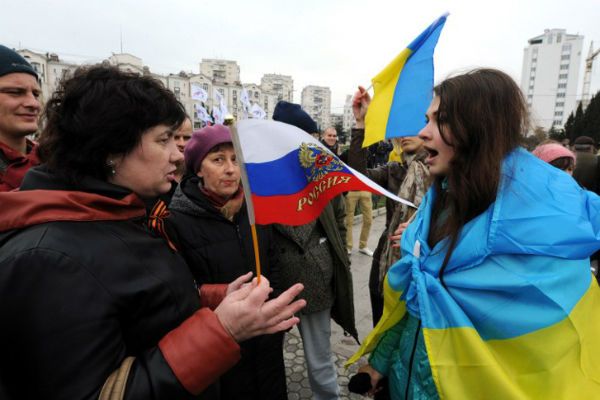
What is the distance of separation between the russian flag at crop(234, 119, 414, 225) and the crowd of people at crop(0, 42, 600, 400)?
31cm

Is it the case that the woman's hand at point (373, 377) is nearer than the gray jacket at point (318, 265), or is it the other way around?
the woman's hand at point (373, 377)

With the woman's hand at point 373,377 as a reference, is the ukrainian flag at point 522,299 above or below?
above

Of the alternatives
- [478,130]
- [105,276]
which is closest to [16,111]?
[105,276]

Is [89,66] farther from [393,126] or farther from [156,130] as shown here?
[393,126]

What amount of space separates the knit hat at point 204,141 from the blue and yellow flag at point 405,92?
109cm

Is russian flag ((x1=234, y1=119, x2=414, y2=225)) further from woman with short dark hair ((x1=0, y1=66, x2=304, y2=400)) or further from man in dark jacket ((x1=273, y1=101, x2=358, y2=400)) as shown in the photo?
man in dark jacket ((x1=273, y1=101, x2=358, y2=400))

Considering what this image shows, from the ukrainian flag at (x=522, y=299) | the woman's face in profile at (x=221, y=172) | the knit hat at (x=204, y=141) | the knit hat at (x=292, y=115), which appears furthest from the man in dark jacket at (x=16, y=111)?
the ukrainian flag at (x=522, y=299)

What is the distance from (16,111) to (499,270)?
2.95 meters

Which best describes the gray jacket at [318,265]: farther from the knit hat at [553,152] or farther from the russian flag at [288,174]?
the knit hat at [553,152]

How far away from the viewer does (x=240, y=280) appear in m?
1.52

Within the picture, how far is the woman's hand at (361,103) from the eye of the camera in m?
2.72

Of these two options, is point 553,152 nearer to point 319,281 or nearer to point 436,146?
point 436,146

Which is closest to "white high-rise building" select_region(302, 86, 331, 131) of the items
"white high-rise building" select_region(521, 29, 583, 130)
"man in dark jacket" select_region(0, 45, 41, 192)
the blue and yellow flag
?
"white high-rise building" select_region(521, 29, 583, 130)

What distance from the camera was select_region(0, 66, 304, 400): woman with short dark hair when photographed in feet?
2.92
